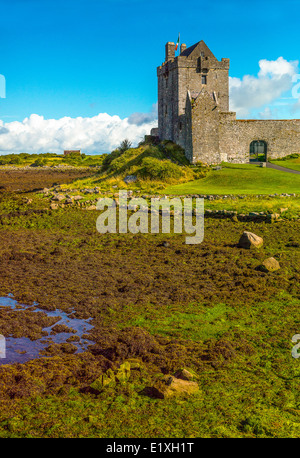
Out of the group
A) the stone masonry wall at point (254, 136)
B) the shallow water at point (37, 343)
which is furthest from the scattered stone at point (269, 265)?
the stone masonry wall at point (254, 136)

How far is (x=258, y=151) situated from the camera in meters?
47.1

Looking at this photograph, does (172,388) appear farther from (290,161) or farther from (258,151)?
(258,151)

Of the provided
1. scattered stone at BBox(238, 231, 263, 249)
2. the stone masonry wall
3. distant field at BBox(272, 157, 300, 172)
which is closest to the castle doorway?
the stone masonry wall

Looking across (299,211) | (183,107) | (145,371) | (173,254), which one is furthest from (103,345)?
(183,107)

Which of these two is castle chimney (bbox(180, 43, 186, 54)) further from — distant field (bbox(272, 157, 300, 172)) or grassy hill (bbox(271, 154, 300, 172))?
distant field (bbox(272, 157, 300, 172))

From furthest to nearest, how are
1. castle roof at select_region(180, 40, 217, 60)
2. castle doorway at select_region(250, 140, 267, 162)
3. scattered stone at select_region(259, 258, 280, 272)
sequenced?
castle doorway at select_region(250, 140, 267, 162), castle roof at select_region(180, 40, 217, 60), scattered stone at select_region(259, 258, 280, 272)

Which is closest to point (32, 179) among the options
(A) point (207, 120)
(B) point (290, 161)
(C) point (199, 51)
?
(C) point (199, 51)

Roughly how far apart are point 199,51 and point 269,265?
36.7 metres

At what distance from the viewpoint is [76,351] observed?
28.8 feet

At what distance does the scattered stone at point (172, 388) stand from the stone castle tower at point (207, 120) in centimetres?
3576

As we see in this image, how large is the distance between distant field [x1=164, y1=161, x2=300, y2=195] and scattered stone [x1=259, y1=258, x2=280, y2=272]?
15494 millimetres

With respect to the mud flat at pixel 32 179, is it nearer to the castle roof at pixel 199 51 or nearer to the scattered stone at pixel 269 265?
the castle roof at pixel 199 51

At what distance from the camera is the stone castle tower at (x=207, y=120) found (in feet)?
136

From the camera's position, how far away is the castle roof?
44812 mm
